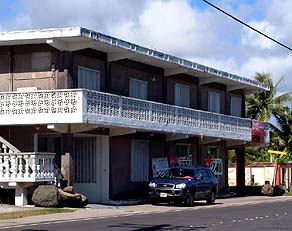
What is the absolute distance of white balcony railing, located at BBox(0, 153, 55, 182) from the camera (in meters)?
27.4

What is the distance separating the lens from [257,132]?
45.4m

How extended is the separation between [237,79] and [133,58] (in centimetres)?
1106

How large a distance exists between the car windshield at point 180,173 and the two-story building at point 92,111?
234 centimetres

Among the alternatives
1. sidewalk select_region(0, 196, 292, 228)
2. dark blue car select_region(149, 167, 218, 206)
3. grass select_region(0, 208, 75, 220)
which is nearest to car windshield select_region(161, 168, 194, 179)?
dark blue car select_region(149, 167, 218, 206)

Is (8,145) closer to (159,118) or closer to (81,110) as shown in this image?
(81,110)

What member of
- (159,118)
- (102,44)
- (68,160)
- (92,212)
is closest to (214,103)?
(159,118)

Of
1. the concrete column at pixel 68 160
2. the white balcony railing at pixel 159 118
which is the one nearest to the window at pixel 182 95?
the white balcony railing at pixel 159 118

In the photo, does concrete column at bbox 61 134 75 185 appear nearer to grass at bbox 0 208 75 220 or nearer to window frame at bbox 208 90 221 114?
grass at bbox 0 208 75 220

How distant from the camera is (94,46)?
30.4m

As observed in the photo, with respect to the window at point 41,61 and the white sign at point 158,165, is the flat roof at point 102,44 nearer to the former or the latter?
the window at point 41,61

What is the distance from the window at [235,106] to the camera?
151ft

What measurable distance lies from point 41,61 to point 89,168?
5399mm

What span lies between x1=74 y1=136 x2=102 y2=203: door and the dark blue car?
2613mm

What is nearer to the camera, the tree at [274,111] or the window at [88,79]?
the window at [88,79]
